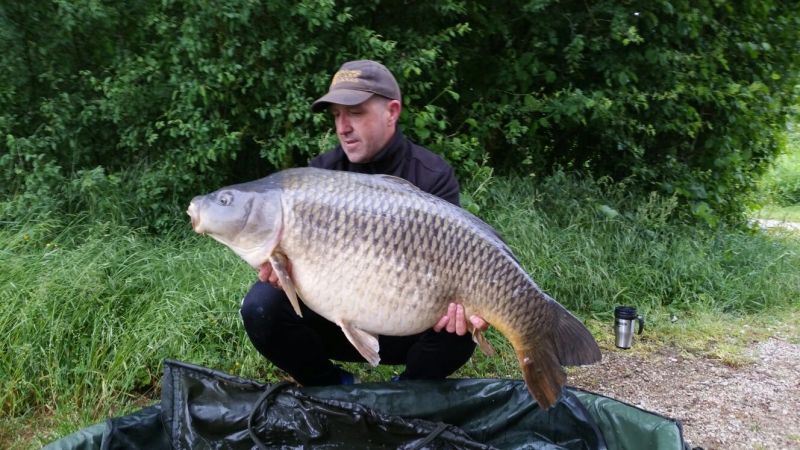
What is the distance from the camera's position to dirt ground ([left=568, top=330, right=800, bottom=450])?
202 cm

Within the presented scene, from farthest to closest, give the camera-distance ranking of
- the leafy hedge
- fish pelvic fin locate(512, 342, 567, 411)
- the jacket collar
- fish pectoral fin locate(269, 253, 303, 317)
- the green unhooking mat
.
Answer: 1. the leafy hedge
2. the jacket collar
3. the green unhooking mat
4. fish pelvic fin locate(512, 342, 567, 411)
5. fish pectoral fin locate(269, 253, 303, 317)

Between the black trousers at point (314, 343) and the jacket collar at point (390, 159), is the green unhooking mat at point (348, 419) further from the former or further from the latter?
the jacket collar at point (390, 159)

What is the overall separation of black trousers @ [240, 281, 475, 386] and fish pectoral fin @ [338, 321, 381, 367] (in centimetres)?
30

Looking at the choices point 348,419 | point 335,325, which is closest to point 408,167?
point 335,325

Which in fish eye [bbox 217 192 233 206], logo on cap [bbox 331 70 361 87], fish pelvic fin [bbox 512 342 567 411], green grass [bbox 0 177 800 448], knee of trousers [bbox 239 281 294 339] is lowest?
green grass [bbox 0 177 800 448]

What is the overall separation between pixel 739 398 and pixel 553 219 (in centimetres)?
150

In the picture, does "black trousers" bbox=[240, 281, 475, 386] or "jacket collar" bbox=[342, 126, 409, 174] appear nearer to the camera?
"black trousers" bbox=[240, 281, 475, 386]

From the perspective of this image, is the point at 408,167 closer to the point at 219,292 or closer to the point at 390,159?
the point at 390,159

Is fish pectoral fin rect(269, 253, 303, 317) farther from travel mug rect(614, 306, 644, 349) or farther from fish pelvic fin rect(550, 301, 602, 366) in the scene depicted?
travel mug rect(614, 306, 644, 349)

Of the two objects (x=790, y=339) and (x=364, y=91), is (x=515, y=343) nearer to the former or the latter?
(x=364, y=91)

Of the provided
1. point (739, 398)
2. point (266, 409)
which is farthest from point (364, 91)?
point (739, 398)

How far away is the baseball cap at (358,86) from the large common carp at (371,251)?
0.31m

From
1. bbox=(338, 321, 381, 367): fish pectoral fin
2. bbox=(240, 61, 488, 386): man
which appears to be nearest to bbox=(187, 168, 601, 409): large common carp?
bbox=(338, 321, 381, 367): fish pectoral fin

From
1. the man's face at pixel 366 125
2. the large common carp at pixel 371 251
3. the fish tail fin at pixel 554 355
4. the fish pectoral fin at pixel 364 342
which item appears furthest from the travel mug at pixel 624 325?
the fish pectoral fin at pixel 364 342
